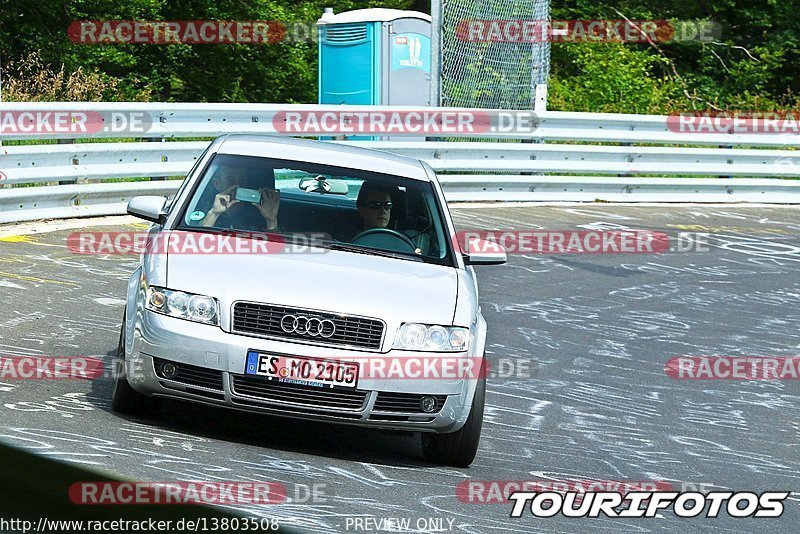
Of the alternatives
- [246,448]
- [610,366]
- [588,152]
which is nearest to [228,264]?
[246,448]

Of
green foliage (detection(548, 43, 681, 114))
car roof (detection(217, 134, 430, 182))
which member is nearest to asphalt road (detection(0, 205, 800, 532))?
car roof (detection(217, 134, 430, 182))

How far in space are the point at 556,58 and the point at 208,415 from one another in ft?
103

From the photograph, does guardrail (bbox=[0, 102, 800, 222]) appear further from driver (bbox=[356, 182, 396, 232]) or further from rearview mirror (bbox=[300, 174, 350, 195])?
driver (bbox=[356, 182, 396, 232])

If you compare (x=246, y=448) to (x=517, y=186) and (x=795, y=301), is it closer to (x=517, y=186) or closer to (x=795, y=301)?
(x=795, y=301)

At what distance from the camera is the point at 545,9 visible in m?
19.5

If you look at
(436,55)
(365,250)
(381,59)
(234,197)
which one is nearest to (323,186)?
(234,197)

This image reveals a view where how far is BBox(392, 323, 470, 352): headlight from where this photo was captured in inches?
242

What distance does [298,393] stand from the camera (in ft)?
19.8

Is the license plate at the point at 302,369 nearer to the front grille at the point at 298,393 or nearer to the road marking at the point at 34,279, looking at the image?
the front grille at the point at 298,393

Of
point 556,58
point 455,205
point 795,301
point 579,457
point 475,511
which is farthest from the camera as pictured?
point 556,58

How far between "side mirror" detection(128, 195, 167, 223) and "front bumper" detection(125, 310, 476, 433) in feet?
3.53

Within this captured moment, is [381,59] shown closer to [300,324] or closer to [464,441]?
[464,441]

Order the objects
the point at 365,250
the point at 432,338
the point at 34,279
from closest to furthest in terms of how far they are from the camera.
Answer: the point at 432,338, the point at 365,250, the point at 34,279

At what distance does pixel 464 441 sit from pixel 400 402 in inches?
18.8
